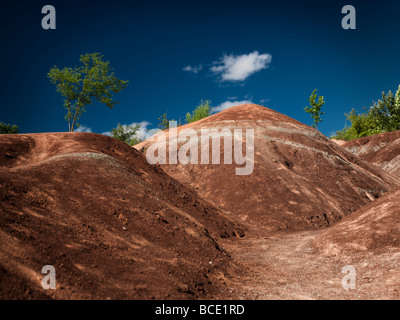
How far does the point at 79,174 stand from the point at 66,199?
2.13 metres

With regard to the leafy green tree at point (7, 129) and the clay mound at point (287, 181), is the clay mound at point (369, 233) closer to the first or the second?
the clay mound at point (287, 181)

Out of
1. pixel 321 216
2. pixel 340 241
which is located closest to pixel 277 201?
pixel 321 216

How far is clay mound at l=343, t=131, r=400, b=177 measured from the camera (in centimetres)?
3633

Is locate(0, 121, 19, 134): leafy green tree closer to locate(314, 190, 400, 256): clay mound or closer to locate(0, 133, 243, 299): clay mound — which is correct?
locate(0, 133, 243, 299): clay mound

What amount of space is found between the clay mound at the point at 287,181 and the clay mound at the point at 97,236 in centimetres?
465

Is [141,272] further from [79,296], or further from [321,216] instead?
[321,216]

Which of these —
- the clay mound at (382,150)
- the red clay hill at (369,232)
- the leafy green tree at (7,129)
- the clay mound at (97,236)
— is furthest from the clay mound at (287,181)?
the leafy green tree at (7,129)

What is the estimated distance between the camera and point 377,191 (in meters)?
20.3

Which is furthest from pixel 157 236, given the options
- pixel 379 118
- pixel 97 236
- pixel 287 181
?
pixel 379 118

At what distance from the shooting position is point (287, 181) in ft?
59.8

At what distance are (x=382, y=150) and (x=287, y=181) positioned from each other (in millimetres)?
31138

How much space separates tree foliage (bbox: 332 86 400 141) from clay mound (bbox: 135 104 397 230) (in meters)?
36.3

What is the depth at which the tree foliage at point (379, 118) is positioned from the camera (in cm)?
5291

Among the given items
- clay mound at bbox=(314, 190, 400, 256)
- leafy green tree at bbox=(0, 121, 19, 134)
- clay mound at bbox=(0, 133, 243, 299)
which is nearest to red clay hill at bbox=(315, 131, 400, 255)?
clay mound at bbox=(314, 190, 400, 256)
